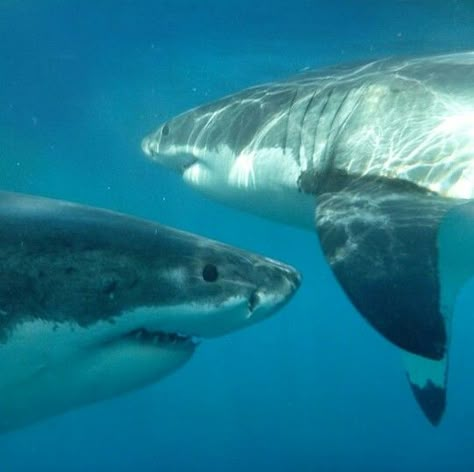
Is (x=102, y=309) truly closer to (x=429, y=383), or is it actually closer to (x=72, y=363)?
(x=72, y=363)

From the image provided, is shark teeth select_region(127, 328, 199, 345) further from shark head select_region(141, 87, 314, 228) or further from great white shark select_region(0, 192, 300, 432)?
shark head select_region(141, 87, 314, 228)

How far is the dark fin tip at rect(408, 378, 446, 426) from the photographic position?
16.0 feet

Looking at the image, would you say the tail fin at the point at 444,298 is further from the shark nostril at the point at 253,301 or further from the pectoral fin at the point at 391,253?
the shark nostril at the point at 253,301

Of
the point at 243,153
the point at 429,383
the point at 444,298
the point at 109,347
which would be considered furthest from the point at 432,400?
the point at 109,347

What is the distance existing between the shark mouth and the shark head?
7.97 ft

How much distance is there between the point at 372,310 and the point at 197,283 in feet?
2.65

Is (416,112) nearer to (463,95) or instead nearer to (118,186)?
(463,95)

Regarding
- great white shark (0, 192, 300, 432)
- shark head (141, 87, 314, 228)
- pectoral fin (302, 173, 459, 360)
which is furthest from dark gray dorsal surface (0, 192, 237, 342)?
shark head (141, 87, 314, 228)

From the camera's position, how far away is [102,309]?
296cm

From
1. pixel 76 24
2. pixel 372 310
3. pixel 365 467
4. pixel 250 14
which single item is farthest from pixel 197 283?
pixel 365 467

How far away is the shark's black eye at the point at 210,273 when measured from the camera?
304 centimetres

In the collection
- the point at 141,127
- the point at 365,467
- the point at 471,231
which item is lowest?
the point at 365,467

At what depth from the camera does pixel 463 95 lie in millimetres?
4871

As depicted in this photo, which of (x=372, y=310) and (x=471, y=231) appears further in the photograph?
(x=471, y=231)
